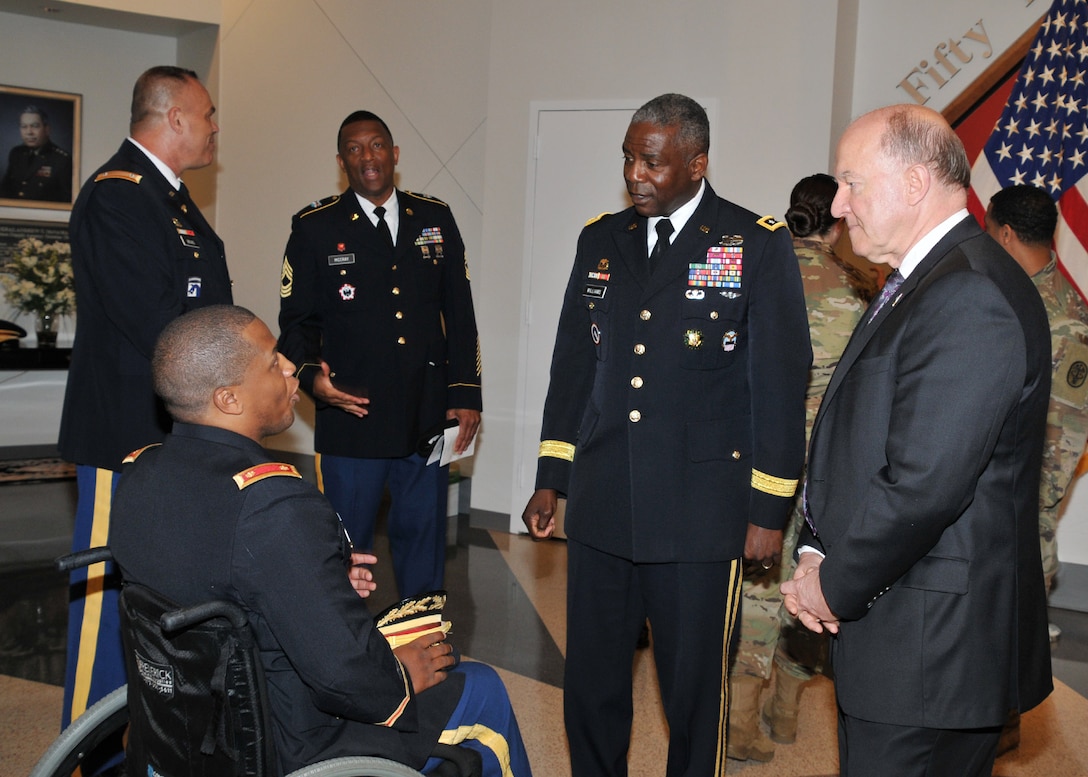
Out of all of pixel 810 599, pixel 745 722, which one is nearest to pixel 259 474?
pixel 810 599

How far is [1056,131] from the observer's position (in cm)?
457

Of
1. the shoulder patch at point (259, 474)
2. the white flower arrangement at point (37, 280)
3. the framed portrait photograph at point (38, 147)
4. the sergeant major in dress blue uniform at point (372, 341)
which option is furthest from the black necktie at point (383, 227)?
the framed portrait photograph at point (38, 147)

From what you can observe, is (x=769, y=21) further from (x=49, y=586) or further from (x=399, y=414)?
(x=49, y=586)

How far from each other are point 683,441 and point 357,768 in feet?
3.40

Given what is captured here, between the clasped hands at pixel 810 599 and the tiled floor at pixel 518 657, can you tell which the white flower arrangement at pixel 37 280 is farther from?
the clasped hands at pixel 810 599

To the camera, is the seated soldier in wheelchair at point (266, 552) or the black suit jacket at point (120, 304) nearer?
the seated soldier in wheelchair at point (266, 552)

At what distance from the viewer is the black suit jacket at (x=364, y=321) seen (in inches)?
135

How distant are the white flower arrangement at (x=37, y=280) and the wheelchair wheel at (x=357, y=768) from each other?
5991 mm

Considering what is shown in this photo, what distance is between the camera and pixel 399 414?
11.3ft

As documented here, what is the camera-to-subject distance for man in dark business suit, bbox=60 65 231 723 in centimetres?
257

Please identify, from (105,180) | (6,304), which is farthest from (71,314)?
(105,180)

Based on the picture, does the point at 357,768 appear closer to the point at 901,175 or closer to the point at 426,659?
the point at 426,659

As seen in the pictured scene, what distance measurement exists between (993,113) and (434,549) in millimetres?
3544

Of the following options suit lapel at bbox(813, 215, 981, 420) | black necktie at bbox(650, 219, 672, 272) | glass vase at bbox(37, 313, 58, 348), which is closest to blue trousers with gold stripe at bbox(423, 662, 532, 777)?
suit lapel at bbox(813, 215, 981, 420)
